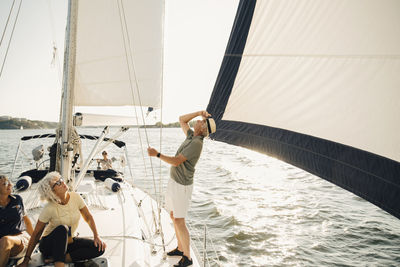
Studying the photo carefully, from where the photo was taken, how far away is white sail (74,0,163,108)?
466cm

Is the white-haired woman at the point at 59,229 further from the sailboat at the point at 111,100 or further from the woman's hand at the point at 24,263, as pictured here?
the sailboat at the point at 111,100

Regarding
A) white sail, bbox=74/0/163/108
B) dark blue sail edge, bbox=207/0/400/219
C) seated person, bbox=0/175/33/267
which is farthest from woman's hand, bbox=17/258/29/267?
white sail, bbox=74/0/163/108

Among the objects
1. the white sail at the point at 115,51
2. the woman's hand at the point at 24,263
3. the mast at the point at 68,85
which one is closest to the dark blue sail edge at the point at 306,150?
the woman's hand at the point at 24,263

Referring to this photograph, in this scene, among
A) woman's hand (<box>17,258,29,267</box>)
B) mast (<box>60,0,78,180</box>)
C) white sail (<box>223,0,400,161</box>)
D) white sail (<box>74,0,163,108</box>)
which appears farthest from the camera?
white sail (<box>74,0,163,108</box>)

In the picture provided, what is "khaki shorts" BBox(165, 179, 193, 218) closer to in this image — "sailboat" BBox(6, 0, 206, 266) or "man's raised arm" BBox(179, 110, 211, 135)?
"sailboat" BBox(6, 0, 206, 266)

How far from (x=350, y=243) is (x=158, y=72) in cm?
656

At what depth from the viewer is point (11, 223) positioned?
7.64 ft

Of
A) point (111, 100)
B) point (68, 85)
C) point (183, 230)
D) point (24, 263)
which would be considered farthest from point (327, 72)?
point (111, 100)

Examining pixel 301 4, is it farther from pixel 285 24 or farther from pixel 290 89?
pixel 290 89

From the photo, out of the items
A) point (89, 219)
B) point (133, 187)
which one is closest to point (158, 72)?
point (133, 187)

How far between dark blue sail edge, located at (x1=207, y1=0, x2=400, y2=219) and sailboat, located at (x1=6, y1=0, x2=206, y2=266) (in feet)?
5.49

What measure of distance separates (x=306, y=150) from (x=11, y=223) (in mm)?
2736

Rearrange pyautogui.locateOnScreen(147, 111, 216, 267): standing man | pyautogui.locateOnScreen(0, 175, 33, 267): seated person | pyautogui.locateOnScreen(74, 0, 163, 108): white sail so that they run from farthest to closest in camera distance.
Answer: pyautogui.locateOnScreen(74, 0, 163, 108): white sail < pyautogui.locateOnScreen(147, 111, 216, 267): standing man < pyautogui.locateOnScreen(0, 175, 33, 267): seated person

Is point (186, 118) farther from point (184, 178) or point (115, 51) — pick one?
point (115, 51)
